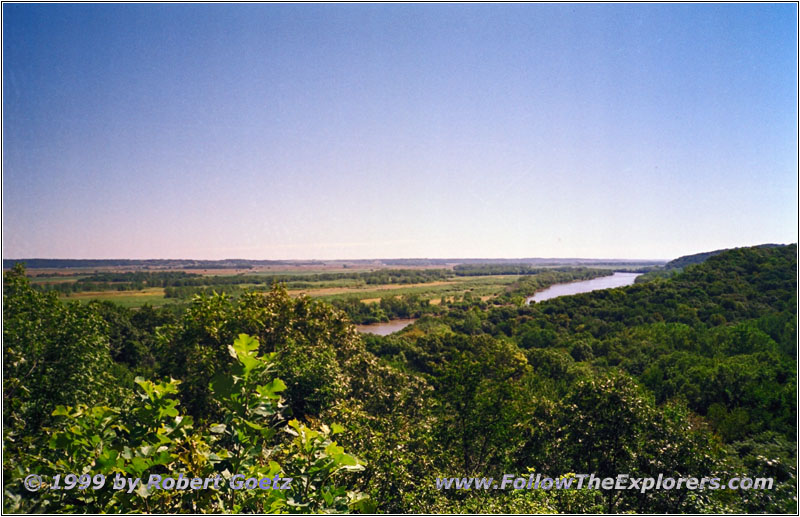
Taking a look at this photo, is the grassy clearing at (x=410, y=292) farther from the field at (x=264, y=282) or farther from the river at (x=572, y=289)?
the river at (x=572, y=289)

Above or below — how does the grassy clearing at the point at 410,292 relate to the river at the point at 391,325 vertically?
above

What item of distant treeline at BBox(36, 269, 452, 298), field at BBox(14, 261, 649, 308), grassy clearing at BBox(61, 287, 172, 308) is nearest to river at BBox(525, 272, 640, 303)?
field at BBox(14, 261, 649, 308)

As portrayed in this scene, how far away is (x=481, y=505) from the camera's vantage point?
4324 millimetres

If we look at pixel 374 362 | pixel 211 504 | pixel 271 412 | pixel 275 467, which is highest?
pixel 271 412

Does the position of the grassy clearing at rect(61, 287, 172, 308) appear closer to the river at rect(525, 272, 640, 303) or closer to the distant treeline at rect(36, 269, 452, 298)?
the distant treeline at rect(36, 269, 452, 298)

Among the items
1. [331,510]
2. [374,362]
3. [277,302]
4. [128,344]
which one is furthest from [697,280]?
[128,344]

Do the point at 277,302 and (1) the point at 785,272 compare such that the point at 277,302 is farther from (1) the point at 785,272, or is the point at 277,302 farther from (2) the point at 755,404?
(1) the point at 785,272

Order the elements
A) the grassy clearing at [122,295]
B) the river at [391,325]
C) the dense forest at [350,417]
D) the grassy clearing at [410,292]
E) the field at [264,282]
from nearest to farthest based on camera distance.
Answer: the dense forest at [350,417]
the field at [264,282]
the grassy clearing at [122,295]
the river at [391,325]
the grassy clearing at [410,292]

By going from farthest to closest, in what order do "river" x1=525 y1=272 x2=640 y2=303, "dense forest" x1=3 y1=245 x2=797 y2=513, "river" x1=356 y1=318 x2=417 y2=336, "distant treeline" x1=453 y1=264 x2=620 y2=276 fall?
"distant treeline" x1=453 y1=264 x2=620 y2=276
"river" x1=525 y1=272 x2=640 y2=303
"river" x1=356 y1=318 x2=417 y2=336
"dense forest" x1=3 y1=245 x2=797 y2=513

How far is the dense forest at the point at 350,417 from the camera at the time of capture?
201cm

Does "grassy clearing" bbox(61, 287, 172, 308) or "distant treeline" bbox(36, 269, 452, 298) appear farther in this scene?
"grassy clearing" bbox(61, 287, 172, 308)

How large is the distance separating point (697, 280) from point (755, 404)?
19.4 meters

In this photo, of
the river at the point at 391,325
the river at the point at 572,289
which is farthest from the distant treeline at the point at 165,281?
the river at the point at 572,289

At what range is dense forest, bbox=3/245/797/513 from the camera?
2014 mm
